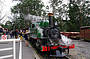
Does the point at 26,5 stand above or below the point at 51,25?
above

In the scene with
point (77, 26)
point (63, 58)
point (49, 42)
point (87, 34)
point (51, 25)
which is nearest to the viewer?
point (49, 42)

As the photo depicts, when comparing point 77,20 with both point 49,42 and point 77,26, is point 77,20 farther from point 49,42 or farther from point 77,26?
point 49,42

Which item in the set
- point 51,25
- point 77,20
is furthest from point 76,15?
point 51,25

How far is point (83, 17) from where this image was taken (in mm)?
46781

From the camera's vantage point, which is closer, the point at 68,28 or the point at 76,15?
the point at 68,28

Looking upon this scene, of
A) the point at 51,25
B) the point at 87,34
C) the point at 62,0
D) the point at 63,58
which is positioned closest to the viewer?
the point at 63,58

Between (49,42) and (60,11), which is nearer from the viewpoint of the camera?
(49,42)

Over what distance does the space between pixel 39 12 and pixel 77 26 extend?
14.0 meters

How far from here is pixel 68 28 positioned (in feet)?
144

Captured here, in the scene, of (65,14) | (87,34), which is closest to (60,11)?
(65,14)

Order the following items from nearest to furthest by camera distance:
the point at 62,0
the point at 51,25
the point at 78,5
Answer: the point at 51,25 < the point at 78,5 < the point at 62,0

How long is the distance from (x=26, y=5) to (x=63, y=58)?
38475mm

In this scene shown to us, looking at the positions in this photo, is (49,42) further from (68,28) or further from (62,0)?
(62,0)

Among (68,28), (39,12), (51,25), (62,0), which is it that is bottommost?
(68,28)
